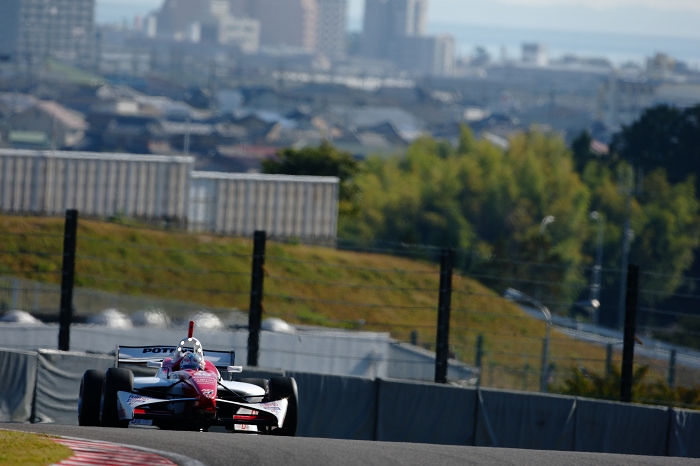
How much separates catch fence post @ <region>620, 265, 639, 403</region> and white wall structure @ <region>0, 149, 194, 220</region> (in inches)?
975

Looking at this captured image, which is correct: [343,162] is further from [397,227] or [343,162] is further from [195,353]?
[195,353]

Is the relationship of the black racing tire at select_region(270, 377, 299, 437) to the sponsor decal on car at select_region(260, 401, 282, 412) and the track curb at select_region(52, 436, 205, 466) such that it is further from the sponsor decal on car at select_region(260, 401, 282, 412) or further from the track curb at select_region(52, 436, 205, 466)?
the track curb at select_region(52, 436, 205, 466)

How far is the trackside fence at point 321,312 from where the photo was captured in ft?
50.0

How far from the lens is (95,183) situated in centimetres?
3659

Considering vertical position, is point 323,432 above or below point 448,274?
below

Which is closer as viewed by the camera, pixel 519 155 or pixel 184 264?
pixel 184 264

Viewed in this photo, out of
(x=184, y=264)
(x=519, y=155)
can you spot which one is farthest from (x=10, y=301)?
(x=519, y=155)

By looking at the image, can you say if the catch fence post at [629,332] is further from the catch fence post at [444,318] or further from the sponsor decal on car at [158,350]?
the sponsor decal on car at [158,350]

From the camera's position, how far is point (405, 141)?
138250 millimetres

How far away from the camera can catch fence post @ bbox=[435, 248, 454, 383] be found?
508 inches

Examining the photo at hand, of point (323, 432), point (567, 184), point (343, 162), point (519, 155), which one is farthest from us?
point (519, 155)

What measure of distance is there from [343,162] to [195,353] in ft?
135

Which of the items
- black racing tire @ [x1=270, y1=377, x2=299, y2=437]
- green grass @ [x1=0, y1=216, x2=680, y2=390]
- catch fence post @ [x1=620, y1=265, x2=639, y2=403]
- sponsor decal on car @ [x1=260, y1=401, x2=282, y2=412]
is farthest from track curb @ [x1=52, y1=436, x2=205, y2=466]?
green grass @ [x1=0, y1=216, x2=680, y2=390]

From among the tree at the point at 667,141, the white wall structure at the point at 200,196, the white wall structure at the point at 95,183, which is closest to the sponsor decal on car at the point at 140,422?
the white wall structure at the point at 95,183
